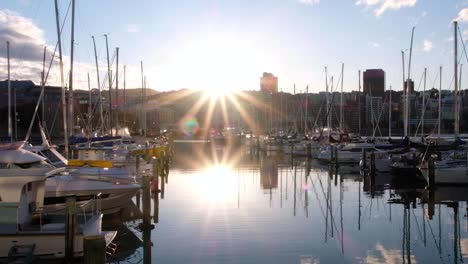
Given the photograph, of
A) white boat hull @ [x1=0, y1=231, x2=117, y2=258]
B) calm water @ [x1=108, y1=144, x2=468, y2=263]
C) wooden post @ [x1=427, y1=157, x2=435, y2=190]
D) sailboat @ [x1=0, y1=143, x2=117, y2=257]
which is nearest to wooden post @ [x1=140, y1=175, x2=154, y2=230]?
calm water @ [x1=108, y1=144, x2=468, y2=263]

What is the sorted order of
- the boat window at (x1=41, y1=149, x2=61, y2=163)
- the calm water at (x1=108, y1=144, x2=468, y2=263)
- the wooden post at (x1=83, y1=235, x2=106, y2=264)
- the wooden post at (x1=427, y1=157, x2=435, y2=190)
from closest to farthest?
the wooden post at (x1=83, y1=235, x2=106, y2=264) → the calm water at (x1=108, y1=144, x2=468, y2=263) → the boat window at (x1=41, y1=149, x2=61, y2=163) → the wooden post at (x1=427, y1=157, x2=435, y2=190)

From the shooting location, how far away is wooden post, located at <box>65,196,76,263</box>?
1584 centimetres

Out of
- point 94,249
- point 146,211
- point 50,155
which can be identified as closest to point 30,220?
point 146,211

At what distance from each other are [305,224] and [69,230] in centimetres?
1017

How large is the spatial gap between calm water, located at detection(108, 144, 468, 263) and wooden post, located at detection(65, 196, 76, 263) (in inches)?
69.7

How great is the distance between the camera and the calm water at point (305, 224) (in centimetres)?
1752

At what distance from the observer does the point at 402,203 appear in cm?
Result: 2794

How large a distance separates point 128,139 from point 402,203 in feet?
99.7

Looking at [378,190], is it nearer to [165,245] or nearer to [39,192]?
[165,245]

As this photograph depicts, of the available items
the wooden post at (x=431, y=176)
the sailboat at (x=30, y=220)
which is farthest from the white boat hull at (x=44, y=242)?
the wooden post at (x=431, y=176)

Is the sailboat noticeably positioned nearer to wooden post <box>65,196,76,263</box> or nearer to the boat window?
wooden post <box>65,196,76,263</box>

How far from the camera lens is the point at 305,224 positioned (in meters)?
22.6

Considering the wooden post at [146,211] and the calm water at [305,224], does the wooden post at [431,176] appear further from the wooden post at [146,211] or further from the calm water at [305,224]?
the wooden post at [146,211]

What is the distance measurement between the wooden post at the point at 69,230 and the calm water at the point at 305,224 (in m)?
1.77
